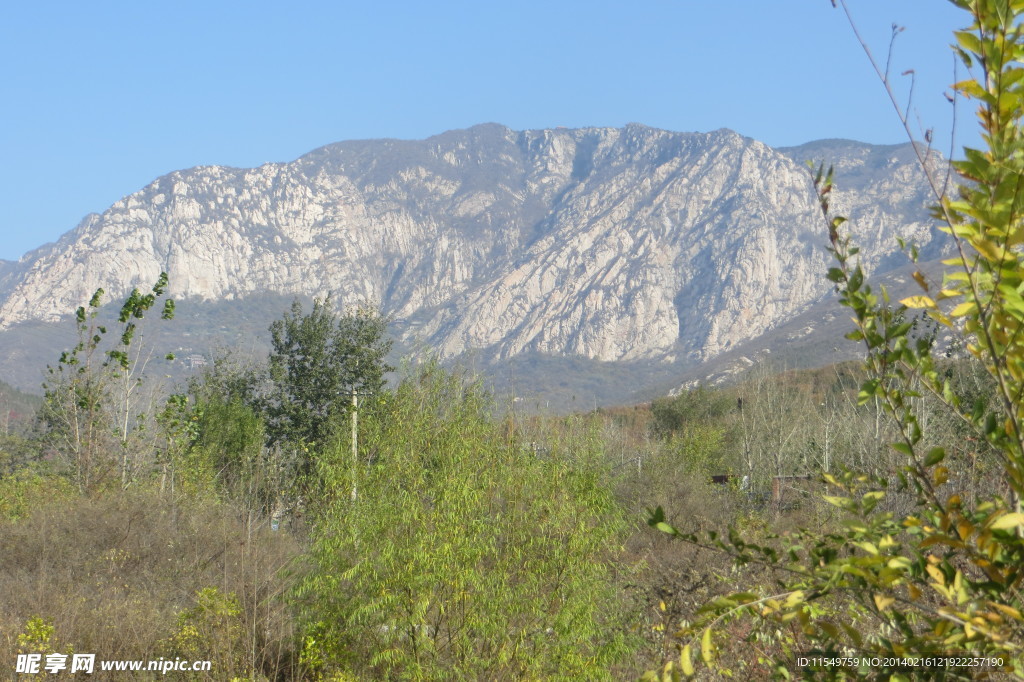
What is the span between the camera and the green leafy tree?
9.76m

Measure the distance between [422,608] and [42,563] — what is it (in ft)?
20.8

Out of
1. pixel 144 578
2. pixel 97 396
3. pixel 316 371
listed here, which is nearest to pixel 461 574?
pixel 144 578

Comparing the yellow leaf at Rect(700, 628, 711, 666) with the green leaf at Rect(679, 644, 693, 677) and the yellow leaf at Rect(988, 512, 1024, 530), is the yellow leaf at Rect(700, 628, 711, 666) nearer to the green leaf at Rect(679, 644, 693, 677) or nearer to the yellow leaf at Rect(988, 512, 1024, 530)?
the green leaf at Rect(679, 644, 693, 677)

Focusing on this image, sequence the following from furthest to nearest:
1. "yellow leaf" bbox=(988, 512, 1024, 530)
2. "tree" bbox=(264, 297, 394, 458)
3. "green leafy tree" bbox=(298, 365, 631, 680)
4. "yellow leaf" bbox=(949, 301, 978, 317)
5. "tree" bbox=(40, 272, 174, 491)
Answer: "tree" bbox=(264, 297, 394, 458)
"tree" bbox=(40, 272, 174, 491)
"green leafy tree" bbox=(298, 365, 631, 680)
"yellow leaf" bbox=(949, 301, 978, 317)
"yellow leaf" bbox=(988, 512, 1024, 530)

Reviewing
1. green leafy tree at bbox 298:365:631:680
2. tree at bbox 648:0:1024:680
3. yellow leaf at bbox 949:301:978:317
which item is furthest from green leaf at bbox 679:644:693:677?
green leafy tree at bbox 298:365:631:680

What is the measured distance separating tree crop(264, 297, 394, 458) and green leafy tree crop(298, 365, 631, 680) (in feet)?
62.9

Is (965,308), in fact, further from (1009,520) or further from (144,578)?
(144,578)

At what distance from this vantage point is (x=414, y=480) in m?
11.1

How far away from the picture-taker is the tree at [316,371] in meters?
31.2

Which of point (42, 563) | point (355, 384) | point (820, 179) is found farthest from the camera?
point (355, 384)

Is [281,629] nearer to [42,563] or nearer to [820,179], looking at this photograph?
[42,563]

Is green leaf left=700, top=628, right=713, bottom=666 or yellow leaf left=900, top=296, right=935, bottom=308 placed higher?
yellow leaf left=900, top=296, right=935, bottom=308

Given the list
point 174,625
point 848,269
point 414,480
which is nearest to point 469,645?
point 414,480

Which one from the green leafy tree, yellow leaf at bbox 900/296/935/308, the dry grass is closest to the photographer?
yellow leaf at bbox 900/296/935/308
